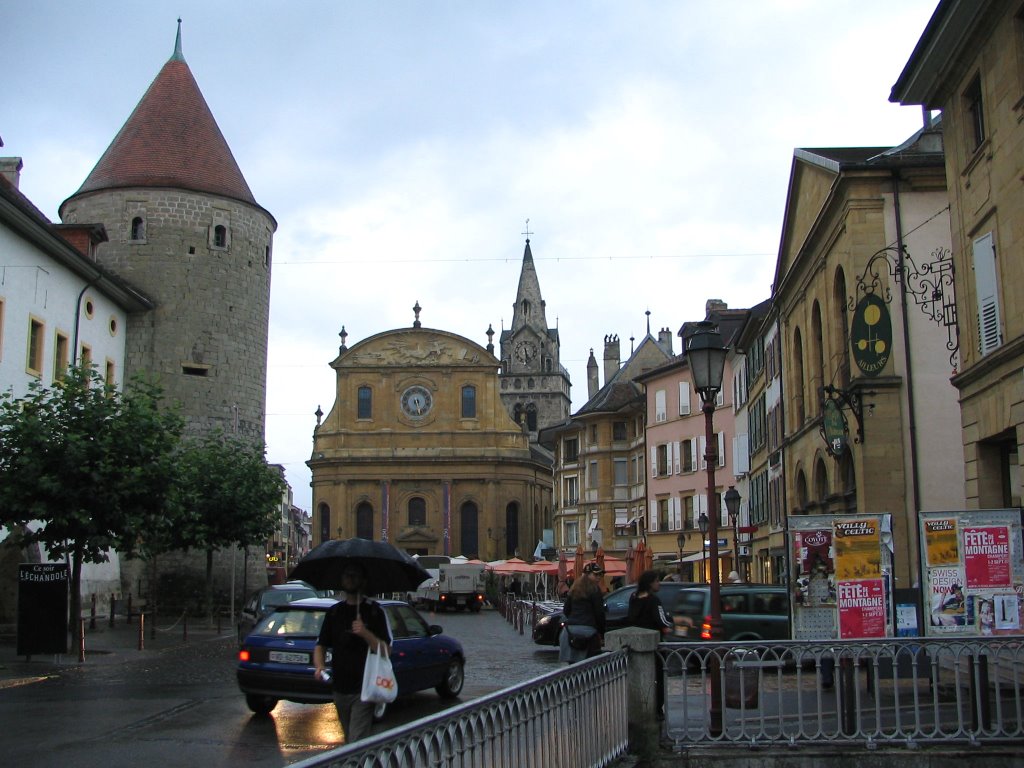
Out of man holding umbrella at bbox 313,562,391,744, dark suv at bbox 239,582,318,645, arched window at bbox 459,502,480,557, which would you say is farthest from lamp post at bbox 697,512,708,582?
arched window at bbox 459,502,480,557

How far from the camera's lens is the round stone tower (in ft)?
137

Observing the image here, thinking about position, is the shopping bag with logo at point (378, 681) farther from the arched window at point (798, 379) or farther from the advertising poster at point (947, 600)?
the arched window at point (798, 379)

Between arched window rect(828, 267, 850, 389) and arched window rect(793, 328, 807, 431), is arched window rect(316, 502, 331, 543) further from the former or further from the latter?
arched window rect(828, 267, 850, 389)

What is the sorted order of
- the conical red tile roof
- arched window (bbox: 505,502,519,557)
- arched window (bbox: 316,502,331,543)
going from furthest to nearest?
1. arched window (bbox: 505,502,519,557)
2. arched window (bbox: 316,502,331,543)
3. the conical red tile roof

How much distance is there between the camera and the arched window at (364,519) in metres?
77.8

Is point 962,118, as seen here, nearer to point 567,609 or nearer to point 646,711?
point 567,609

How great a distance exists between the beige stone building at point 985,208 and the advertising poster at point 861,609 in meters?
3.20

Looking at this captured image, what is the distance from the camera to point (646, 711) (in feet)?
30.7

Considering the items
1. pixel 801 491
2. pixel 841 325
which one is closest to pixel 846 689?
pixel 841 325

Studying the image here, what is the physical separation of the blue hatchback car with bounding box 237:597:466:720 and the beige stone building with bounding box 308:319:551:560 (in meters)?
64.0

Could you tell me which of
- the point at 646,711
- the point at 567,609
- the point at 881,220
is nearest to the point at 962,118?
the point at 881,220

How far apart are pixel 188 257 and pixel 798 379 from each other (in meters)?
23.9

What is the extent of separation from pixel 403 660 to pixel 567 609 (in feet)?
6.86

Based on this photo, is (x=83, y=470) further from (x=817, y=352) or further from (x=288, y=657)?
(x=817, y=352)
